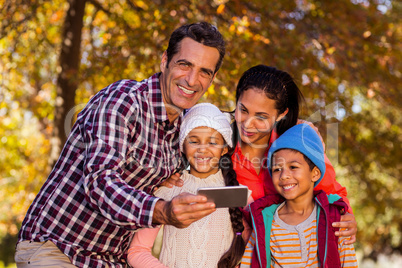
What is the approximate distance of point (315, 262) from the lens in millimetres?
2650

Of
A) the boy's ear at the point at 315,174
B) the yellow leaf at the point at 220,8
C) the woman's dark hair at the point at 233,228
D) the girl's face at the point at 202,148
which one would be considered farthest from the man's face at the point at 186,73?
the yellow leaf at the point at 220,8

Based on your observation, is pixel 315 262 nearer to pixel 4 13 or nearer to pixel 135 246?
pixel 135 246

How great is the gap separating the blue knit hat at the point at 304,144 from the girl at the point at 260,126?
154mm

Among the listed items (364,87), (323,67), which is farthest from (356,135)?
(323,67)

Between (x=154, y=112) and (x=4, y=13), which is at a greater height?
(x=4, y=13)

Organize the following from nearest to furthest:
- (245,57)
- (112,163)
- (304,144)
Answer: (112,163) → (304,144) → (245,57)

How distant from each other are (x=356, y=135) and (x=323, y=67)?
137 centimetres

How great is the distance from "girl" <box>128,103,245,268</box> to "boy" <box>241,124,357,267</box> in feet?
0.50

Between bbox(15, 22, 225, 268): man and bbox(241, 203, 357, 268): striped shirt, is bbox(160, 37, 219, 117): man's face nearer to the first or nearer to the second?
bbox(15, 22, 225, 268): man

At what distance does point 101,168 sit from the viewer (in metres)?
2.02

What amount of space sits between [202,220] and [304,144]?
0.83 m

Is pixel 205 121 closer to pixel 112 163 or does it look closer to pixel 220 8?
pixel 112 163

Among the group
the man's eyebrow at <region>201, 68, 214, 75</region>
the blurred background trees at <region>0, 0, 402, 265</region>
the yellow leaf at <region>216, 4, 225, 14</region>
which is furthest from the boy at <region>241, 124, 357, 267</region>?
the yellow leaf at <region>216, 4, 225, 14</region>

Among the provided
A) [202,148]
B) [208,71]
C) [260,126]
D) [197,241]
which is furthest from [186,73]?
[197,241]
